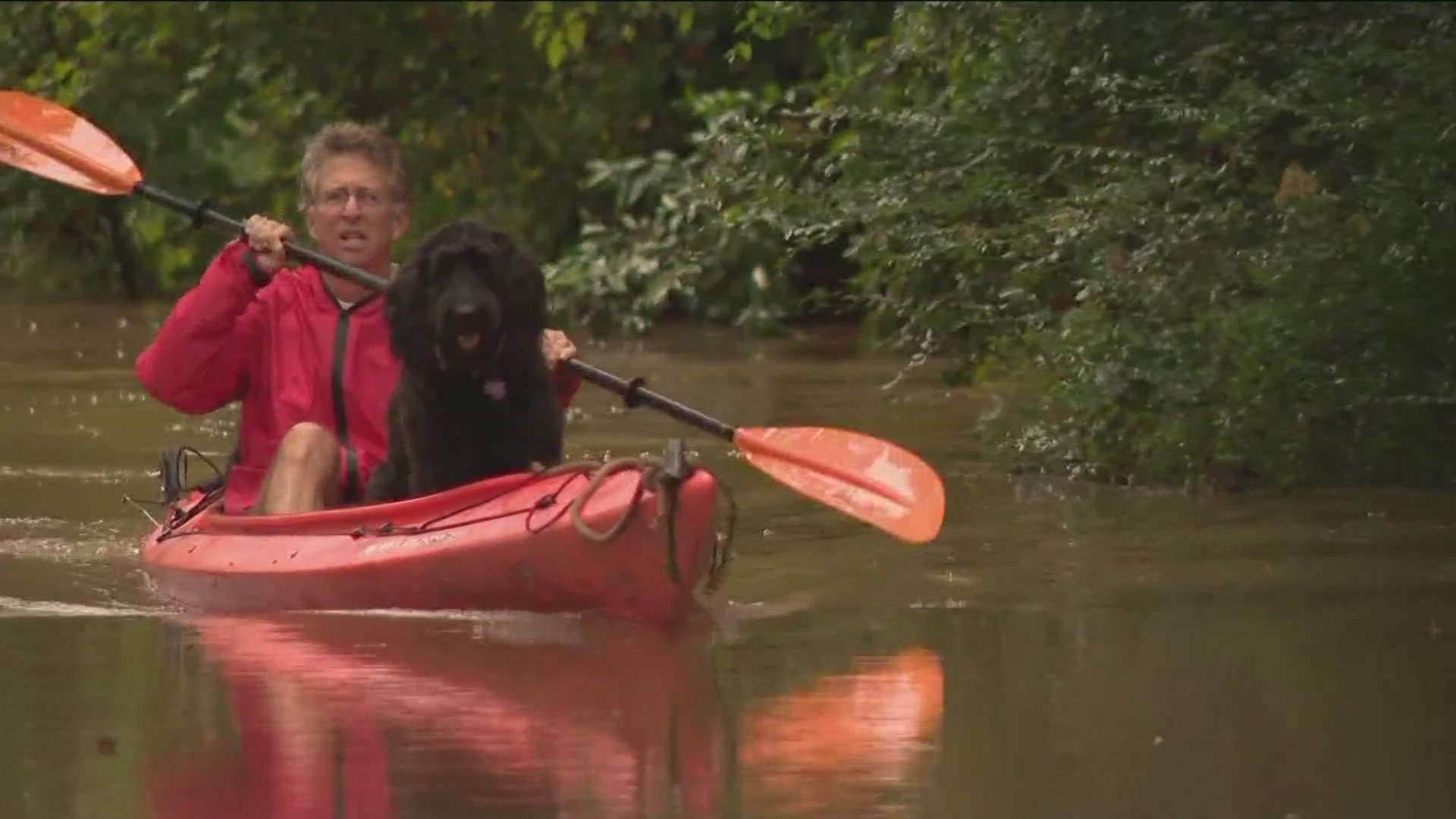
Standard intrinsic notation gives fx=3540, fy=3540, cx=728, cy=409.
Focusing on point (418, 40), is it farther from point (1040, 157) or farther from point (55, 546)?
point (55, 546)

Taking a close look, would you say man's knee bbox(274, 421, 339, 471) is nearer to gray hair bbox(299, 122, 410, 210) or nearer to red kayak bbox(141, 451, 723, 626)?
red kayak bbox(141, 451, 723, 626)

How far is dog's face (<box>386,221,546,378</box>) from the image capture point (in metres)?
8.84

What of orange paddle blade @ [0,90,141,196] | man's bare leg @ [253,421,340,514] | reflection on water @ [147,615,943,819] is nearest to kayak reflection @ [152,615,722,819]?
reflection on water @ [147,615,943,819]

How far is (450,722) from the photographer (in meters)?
7.39

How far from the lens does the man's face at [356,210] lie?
9.98 metres

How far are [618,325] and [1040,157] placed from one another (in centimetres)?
775

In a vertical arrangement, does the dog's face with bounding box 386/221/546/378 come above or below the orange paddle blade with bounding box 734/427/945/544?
above

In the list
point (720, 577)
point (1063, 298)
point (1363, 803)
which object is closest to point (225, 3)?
point (1063, 298)

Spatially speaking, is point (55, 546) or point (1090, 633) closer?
point (1090, 633)

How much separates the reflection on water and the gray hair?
1465 mm

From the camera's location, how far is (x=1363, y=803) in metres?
6.48

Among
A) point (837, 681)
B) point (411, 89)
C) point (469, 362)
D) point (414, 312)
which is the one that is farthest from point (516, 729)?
point (411, 89)

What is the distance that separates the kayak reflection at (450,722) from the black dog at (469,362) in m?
0.45

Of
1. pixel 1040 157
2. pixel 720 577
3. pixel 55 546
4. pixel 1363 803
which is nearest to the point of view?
pixel 1363 803
